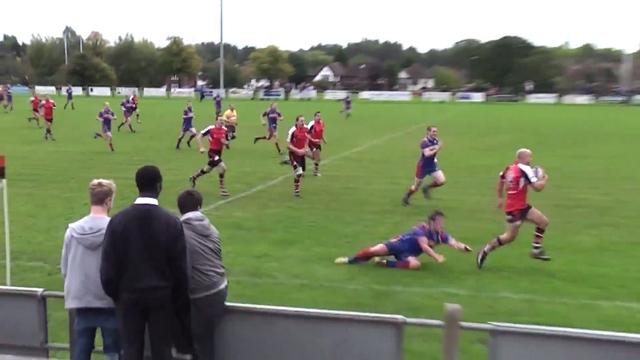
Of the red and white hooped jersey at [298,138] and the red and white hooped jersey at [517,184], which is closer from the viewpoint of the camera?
the red and white hooped jersey at [517,184]

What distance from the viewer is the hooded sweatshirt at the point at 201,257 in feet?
19.1

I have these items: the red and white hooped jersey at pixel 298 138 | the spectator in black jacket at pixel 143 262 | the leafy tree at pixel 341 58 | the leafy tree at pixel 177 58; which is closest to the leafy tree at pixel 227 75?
the leafy tree at pixel 177 58

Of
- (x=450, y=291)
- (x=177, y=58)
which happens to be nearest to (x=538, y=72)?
(x=177, y=58)

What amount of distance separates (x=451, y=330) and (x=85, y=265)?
2666 millimetres

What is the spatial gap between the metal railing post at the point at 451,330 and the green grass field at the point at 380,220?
151 cm

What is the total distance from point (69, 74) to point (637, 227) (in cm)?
9202

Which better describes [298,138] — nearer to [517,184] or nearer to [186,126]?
[517,184]

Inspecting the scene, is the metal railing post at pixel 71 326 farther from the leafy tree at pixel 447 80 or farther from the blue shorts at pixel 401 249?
the leafy tree at pixel 447 80

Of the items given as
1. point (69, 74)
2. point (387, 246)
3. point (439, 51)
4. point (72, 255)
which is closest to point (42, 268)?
point (387, 246)

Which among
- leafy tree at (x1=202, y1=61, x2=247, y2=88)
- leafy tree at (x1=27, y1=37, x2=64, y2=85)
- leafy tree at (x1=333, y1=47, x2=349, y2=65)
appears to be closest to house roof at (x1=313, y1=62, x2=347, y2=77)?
leafy tree at (x1=333, y1=47, x2=349, y2=65)

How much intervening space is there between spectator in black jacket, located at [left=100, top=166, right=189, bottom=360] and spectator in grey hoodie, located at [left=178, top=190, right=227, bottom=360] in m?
0.32

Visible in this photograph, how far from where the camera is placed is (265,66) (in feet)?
362

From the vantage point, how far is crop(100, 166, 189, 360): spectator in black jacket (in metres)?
5.30

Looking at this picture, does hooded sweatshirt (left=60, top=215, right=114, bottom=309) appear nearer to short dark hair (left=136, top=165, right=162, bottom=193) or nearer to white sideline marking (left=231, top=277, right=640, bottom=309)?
short dark hair (left=136, top=165, right=162, bottom=193)
